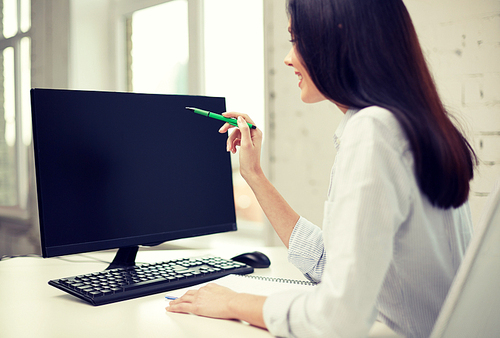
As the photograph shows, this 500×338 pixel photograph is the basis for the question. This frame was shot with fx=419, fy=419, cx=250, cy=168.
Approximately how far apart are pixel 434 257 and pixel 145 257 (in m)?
0.89

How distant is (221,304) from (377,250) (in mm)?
303

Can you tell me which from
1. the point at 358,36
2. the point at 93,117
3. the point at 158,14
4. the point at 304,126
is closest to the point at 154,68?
the point at 158,14

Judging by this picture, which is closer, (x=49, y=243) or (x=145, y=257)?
(x=49, y=243)

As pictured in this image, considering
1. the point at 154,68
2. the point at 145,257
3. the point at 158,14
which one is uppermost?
the point at 158,14

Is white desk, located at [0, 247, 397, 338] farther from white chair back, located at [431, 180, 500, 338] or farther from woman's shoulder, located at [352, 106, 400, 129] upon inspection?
woman's shoulder, located at [352, 106, 400, 129]

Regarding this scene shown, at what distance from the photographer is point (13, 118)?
350cm

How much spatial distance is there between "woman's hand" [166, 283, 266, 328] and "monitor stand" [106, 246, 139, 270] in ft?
1.06

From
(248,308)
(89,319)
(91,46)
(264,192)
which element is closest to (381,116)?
(248,308)

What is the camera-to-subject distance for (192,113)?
3.62ft

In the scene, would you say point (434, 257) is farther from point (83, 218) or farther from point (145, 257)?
point (145, 257)

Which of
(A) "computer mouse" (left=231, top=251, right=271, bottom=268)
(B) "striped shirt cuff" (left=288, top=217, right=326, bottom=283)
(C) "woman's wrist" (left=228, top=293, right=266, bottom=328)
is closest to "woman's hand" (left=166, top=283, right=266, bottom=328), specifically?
(C) "woman's wrist" (left=228, top=293, right=266, bottom=328)

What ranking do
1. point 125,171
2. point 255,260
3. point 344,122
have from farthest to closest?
point 255,260, point 125,171, point 344,122

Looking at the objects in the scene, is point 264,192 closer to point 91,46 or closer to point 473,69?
point 473,69

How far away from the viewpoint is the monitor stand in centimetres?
104
